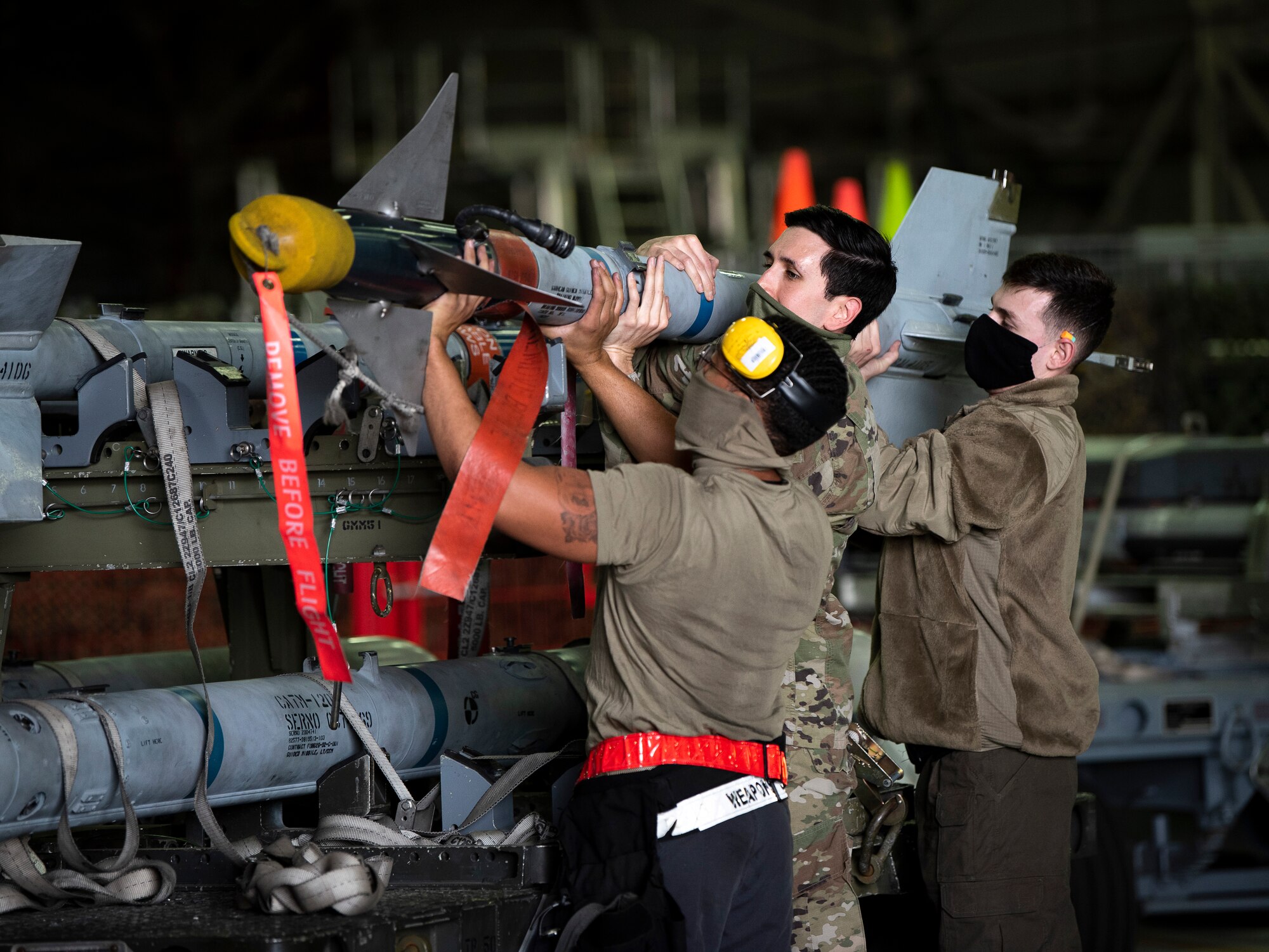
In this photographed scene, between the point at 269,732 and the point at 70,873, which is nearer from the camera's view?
the point at 70,873

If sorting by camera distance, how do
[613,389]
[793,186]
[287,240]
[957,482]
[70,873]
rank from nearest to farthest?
[287,240], [70,873], [613,389], [957,482], [793,186]

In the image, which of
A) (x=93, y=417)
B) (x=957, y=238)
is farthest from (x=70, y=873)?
(x=957, y=238)

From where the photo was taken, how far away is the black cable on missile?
270cm

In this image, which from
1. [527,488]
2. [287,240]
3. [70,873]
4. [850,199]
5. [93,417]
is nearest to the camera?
[287,240]

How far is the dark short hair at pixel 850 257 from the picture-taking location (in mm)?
3203

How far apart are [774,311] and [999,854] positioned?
146 centimetres

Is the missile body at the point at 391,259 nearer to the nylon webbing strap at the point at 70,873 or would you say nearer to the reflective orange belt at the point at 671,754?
the reflective orange belt at the point at 671,754

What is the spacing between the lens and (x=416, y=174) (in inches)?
106

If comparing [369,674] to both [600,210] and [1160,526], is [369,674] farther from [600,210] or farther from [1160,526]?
[600,210]

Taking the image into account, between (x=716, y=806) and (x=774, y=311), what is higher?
(x=774, y=311)

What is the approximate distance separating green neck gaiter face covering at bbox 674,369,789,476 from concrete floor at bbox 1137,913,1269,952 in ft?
16.4

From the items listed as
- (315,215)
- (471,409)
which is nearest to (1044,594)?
(471,409)

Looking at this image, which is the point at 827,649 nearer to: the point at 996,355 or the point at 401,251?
the point at 996,355

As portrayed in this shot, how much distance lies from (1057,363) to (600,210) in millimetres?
13343
